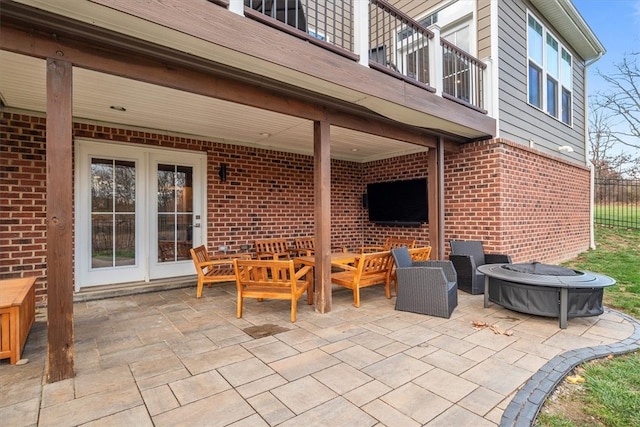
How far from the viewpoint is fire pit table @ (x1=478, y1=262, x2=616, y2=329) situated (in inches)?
134

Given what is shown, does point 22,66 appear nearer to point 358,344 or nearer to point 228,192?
point 228,192

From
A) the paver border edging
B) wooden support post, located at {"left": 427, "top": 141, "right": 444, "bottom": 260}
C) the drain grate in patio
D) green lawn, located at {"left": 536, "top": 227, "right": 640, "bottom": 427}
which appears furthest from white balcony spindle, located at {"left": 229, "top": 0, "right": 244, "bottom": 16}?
wooden support post, located at {"left": 427, "top": 141, "right": 444, "bottom": 260}

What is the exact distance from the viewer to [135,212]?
5.06 m

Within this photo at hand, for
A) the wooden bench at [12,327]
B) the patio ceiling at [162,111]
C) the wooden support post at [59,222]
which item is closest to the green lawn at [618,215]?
the patio ceiling at [162,111]

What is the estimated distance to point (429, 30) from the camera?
4691mm

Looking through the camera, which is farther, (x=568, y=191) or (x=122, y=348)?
(x=568, y=191)

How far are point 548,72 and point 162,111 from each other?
787cm

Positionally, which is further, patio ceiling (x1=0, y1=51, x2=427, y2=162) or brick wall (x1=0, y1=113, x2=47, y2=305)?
brick wall (x1=0, y1=113, x2=47, y2=305)

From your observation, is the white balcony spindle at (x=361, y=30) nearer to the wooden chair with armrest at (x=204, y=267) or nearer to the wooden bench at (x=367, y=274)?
the wooden bench at (x=367, y=274)

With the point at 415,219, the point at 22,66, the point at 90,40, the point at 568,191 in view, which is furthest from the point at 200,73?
the point at 568,191

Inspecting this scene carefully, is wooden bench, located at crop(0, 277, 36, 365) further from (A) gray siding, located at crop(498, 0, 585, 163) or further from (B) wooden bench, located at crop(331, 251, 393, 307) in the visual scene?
(A) gray siding, located at crop(498, 0, 585, 163)

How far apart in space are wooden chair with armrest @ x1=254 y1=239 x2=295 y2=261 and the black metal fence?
11.2 m

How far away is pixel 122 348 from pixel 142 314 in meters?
1.02

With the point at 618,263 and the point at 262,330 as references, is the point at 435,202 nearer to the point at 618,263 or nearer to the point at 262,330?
the point at 262,330
